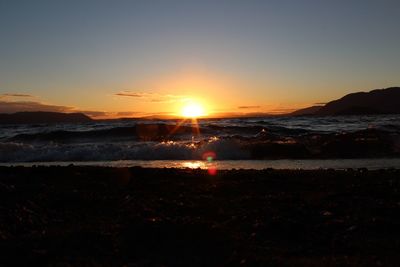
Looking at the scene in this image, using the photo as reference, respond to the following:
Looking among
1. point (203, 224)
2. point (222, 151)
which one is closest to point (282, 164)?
point (222, 151)

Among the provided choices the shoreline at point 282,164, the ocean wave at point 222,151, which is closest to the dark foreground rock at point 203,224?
the shoreline at point 282,164

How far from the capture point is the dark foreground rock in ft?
12.8

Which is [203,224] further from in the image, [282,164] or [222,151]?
[222,151]

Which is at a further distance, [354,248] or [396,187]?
[396,187]

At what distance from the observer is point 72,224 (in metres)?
5.06

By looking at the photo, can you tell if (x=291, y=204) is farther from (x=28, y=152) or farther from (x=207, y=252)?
(x=28, y=152)

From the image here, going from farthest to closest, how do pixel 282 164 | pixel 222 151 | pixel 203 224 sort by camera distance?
pixel 222 151
pixel 282 164
pixel 203 224

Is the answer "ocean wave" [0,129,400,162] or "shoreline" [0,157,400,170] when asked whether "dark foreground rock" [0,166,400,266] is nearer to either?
"shoreline" [0,157,400,170]

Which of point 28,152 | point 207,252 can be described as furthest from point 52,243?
point 28,152

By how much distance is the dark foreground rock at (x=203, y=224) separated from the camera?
3908mm

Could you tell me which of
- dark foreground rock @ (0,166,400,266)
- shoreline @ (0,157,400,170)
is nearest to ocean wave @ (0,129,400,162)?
shoreline @ (0,157,400,170)

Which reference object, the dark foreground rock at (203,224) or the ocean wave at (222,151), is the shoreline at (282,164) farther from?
the dark foreground rock at (203,224)

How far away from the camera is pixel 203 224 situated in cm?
471

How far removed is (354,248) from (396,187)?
3551 millimetres
